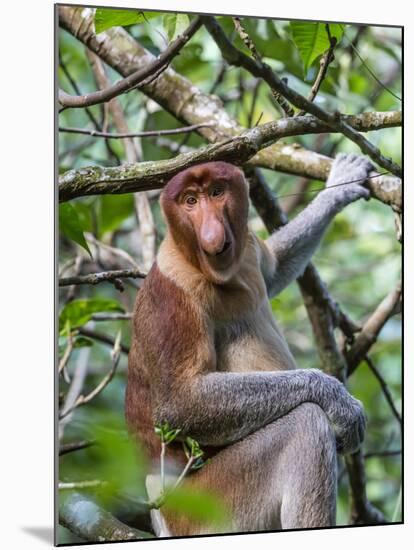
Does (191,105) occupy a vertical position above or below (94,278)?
above

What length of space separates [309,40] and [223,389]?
1718 mm

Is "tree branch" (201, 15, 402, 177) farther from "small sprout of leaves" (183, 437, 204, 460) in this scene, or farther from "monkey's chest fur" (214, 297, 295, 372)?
"small sprout of leaves" (183, 437, 204, 460)

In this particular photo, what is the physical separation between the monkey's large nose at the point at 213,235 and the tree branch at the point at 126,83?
70 centimetres

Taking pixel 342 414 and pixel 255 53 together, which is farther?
pixel 255 53

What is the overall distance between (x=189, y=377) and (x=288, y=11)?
73.1 inches

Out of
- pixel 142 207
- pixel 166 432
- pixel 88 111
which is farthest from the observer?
pixel 142 207

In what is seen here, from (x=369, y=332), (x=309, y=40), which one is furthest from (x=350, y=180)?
(x=369, y=332)

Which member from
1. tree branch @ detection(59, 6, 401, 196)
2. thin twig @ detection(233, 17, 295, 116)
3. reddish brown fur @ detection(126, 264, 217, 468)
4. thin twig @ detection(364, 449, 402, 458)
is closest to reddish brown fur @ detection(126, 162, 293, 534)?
reddish brown fur @ detection(126, 264, 217, 468)

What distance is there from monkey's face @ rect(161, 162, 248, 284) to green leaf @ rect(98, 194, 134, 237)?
79cm

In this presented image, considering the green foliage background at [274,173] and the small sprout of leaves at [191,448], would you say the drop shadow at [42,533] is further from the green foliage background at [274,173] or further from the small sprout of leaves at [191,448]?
the small sprout of leaves at [191,448]

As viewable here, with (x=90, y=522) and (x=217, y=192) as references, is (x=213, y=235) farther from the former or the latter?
(x=90, y=522)

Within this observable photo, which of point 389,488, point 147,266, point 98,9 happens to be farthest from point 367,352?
point 98,9

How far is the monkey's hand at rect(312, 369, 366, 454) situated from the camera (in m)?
3.55

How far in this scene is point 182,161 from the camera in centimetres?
363
